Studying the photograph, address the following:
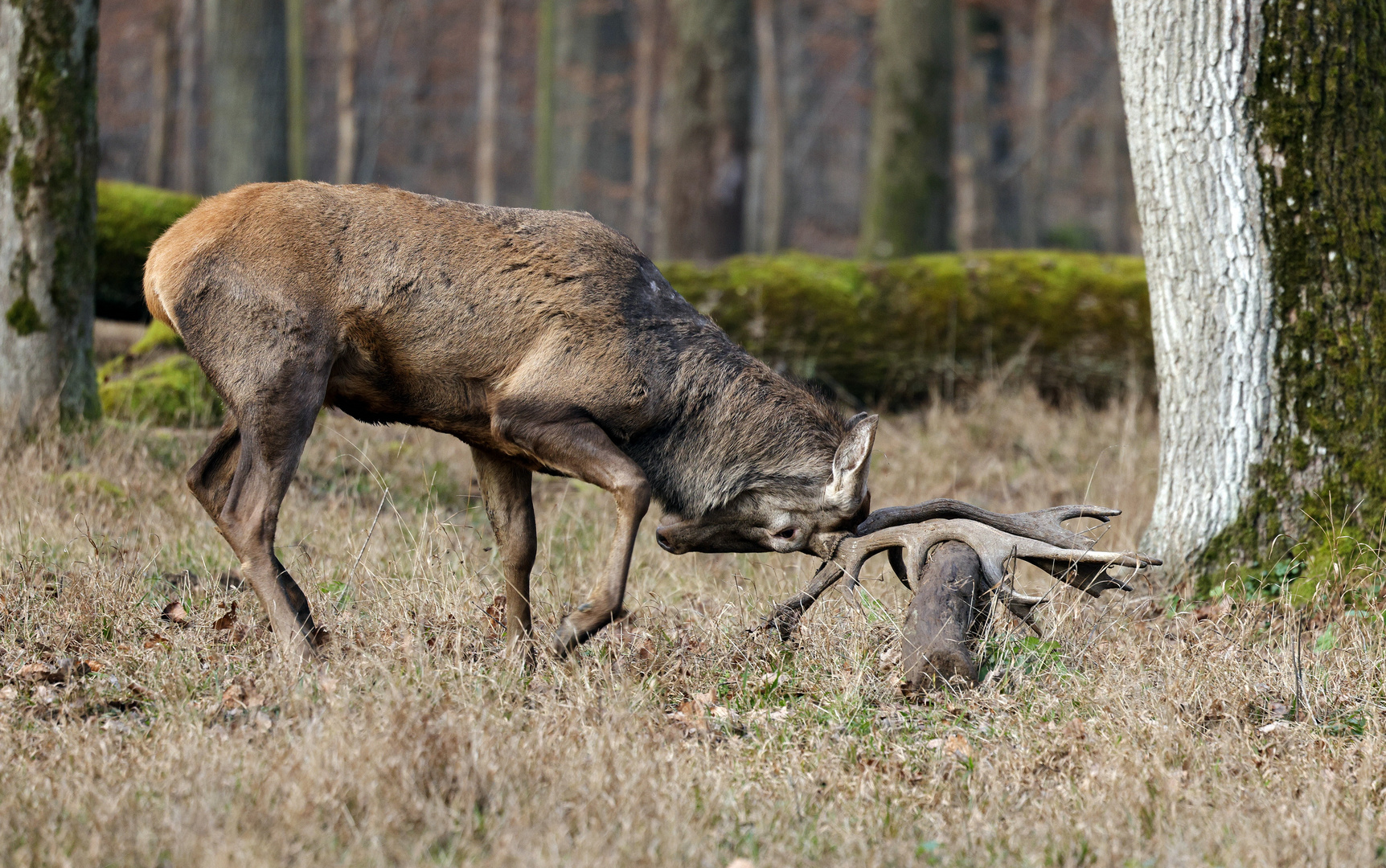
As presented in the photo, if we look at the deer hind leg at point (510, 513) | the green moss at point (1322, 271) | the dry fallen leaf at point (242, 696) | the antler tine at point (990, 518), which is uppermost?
the green moss at point (1322, 271)

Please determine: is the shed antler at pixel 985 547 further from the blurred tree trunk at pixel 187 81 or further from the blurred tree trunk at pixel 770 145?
the blurred tree trunk at pixel 187 81

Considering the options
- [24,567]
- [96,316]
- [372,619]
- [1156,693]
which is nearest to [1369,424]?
[1156,693]

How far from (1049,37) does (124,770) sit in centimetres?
2132

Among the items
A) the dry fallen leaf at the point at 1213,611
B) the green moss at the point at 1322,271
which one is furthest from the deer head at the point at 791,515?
the green moss at the point at 1322,271

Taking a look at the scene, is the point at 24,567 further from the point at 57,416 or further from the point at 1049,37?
the point at 1049,37

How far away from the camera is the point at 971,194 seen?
74.5ft

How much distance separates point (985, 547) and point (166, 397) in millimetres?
5833

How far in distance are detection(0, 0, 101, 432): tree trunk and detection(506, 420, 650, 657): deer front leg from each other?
3986 mm

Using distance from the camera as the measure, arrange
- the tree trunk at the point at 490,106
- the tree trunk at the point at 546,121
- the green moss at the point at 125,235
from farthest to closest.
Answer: the tree trunk at the point at 490,106, the tree trunk at the point at 546,121, the green moss at the point at 125,235

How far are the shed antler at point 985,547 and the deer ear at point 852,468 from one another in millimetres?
174

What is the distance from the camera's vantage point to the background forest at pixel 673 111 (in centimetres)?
1520

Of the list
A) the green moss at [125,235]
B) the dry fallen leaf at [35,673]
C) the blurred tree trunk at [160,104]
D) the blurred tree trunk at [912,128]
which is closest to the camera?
the dry fallen leaf at [35,673]

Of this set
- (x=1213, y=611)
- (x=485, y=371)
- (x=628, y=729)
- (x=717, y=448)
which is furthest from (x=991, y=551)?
(x=485, y=371)

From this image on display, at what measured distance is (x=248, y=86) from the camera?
48.7 feet
